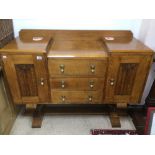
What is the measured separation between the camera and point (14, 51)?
1134mm

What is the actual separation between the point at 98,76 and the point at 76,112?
25.1 inches

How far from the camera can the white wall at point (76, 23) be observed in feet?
4.78

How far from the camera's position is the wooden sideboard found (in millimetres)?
1168

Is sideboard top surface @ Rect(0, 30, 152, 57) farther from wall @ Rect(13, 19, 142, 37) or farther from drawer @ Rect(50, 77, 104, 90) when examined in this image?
drawer @ Rect(50, 77, 104, 90)

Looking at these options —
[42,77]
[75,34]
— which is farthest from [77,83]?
[75,34]

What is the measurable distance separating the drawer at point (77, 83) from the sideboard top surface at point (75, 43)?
8.1 inches

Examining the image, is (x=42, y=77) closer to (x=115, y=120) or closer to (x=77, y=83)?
(x=77, y=83)

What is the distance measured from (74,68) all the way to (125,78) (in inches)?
17.1

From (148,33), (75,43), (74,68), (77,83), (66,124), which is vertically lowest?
(66,124)

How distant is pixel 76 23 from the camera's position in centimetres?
147

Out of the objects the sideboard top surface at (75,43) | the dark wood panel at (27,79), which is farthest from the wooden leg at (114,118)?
the dark wood panel at (27,79)

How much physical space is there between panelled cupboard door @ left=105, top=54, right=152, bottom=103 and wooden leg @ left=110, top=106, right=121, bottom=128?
0.28 m

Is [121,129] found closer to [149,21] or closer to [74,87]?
[74,87]

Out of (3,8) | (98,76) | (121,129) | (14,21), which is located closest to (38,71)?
(98,76)
